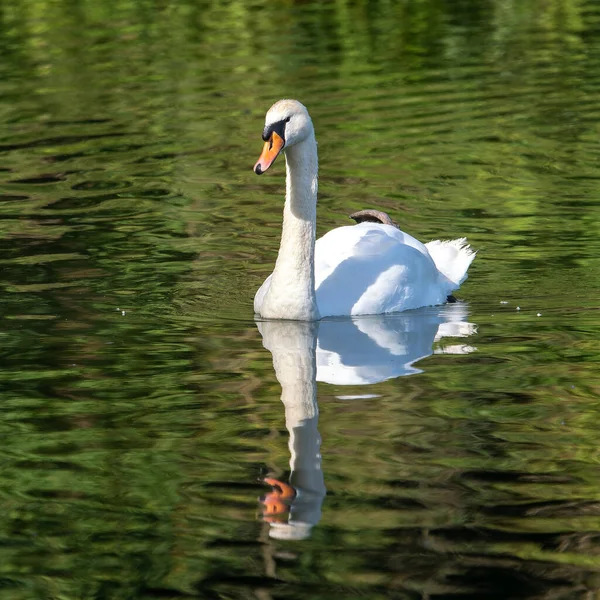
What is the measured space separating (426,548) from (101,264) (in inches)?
215

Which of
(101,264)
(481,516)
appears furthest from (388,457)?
(101,264)

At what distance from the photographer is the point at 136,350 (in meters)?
8.07

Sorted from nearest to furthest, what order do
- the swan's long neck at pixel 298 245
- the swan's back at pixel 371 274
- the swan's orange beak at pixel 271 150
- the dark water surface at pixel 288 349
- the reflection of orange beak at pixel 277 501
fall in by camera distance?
the dark water surface at pixel 288 349 → the reflection of orange beak at pixel 277 501 → the swan's orange beak at pixel 271 150 → the swan's long neck at pixel 298 245 → the swan's back at pixel 371 274

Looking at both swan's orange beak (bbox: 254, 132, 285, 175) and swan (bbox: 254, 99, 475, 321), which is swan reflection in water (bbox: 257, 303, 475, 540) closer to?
swan (bbox: 254, 99, 475, 321)

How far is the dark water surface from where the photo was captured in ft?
17.1

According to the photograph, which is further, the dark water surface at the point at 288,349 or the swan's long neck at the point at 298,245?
the swan's long neck at the point at 298,245

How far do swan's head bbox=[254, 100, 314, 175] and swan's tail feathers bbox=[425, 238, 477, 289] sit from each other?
180cm

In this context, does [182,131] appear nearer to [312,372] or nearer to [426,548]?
[312,372]

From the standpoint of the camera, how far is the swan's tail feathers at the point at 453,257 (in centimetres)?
954

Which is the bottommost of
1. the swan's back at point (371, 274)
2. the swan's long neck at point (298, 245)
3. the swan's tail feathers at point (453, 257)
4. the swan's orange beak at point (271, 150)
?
the swan's tail feathers at point (453, 257)

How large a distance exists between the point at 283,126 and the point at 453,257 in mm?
2129

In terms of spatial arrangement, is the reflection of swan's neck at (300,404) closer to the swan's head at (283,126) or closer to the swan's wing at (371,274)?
the swan's wing at (371,274)

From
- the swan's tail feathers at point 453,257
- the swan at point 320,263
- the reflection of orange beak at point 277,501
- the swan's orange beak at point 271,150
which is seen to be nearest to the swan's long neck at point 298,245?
the swan at point 320,263

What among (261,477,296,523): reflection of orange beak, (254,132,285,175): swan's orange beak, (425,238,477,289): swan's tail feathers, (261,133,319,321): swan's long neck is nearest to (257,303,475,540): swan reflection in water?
(261,477,296,523): reflection of orange beak
